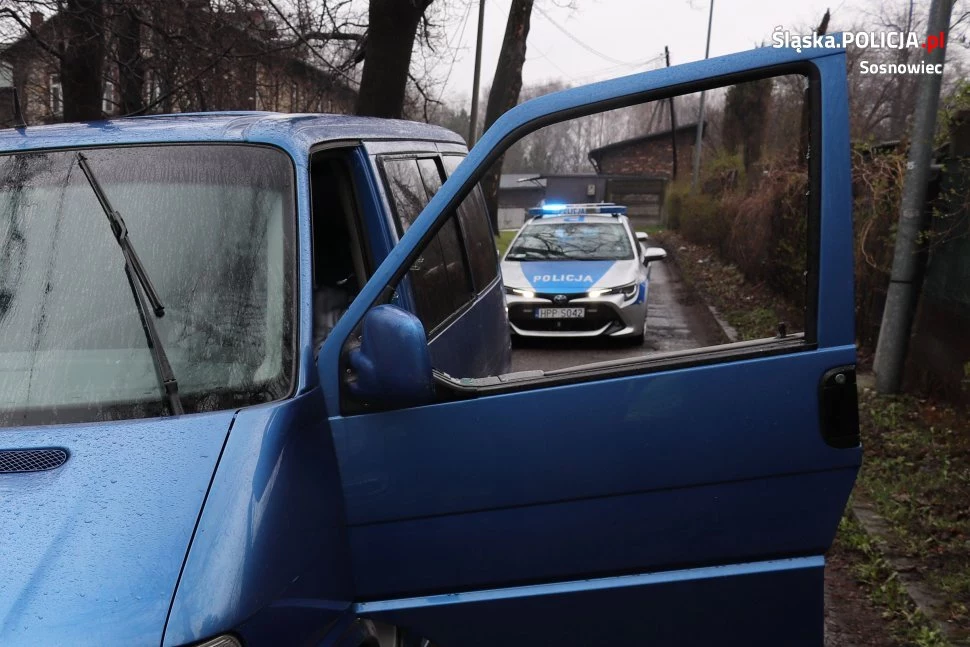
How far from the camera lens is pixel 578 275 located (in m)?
11.2

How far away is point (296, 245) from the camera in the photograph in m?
2.56

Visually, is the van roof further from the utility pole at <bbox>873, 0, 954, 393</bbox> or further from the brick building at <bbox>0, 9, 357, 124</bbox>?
the brick building at <bbox>0, 9, 357, 124</bbox>

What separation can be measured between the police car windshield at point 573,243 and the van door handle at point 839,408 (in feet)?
28.7

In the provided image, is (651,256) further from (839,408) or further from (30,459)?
(30,459)

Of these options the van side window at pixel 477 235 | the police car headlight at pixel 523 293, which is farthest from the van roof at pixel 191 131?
the police car headlight at pixel 523 293

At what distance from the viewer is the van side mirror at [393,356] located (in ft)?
7.22

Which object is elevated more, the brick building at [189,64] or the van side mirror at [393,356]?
the brick building at [189,64]

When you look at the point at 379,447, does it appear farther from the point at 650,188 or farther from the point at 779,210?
the point at 650,188

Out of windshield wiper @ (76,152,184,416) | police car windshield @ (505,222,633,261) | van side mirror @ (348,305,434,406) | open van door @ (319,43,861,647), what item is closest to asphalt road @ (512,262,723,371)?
police car windshield @ (505,222,633,261)

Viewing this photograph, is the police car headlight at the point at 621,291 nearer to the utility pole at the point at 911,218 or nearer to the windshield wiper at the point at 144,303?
the utility pole at the point at 911,218

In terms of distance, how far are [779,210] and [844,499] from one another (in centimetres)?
986

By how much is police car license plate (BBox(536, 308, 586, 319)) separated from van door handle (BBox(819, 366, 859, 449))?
667cm

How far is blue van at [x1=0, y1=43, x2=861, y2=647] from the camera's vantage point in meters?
2.22

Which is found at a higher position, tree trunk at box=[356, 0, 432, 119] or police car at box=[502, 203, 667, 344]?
tree trunk at box=[356, 0, 432, 119]
